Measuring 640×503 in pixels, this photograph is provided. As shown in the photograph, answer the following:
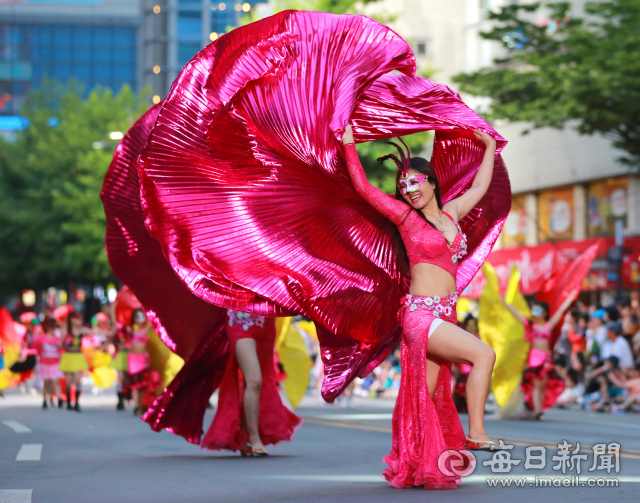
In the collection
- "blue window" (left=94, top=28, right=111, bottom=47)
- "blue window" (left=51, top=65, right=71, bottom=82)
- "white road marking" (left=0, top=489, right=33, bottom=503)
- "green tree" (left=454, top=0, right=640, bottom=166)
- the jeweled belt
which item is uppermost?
"blue window" (left=94, top=28, right=111, bottom=47)

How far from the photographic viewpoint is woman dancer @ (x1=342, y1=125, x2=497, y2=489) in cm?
670

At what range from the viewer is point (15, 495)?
711 cm

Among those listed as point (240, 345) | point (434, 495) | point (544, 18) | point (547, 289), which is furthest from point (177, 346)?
point (544, 18)

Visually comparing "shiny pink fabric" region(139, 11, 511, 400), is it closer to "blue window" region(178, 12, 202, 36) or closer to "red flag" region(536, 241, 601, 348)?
"red flag" region(536, 241, 601, 348)

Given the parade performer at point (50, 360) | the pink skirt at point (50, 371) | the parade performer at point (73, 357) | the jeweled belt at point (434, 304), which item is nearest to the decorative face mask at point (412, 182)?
the jeweled belt at point (434, 304)

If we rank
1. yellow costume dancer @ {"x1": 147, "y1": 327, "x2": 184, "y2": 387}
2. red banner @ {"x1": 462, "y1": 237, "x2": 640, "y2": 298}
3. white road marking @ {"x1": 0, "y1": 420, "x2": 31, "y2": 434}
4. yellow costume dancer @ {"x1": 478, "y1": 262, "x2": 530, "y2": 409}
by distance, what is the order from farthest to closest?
1. red banner @ {"x1": 462, "y1": 237, "x2": 640, "y2": 298}
2. yellow costume dancer @ {"x1": 147, "y1": 327, "x2": 184, "y2": 387}
3. yellow costume dancer @ {"x1": 478, "y1": 262, "x2": 530, "y2": 409}
4. white road marking @ {"x1": 0, "y1": 420, "x2": 31, "y2": 434}

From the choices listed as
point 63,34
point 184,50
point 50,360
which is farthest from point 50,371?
point 63,34

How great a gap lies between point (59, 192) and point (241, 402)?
3423 cm

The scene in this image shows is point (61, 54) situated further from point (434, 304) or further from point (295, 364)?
point (434, 304)

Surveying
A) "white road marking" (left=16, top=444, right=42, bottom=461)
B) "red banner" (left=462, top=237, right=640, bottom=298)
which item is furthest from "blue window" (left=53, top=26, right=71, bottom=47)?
"white road marking" (left=16, top=444, right=42, bottom=461)

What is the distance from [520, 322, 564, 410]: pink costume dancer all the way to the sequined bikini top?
28.5ft

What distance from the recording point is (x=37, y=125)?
4859cm

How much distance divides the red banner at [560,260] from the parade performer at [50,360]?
1060 cm

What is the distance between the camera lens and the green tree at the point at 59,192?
137 ft
